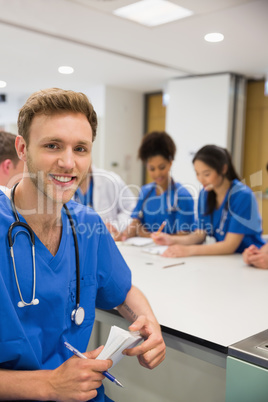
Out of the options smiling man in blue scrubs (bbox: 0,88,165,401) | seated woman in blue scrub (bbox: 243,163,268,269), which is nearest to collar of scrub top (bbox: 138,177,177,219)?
seated woman in blue scrub (bbox: 243,163,268,269)

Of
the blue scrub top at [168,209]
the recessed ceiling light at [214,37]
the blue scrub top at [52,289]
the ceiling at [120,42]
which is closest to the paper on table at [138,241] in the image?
the blue scrub top at [168,209]

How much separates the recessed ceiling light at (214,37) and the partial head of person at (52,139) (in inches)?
113

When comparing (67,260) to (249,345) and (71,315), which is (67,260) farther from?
(249,345)

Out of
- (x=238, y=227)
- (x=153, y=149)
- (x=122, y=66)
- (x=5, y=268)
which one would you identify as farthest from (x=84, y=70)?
(x=5, y=268)

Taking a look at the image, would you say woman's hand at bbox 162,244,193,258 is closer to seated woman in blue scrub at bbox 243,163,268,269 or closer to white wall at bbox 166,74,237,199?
seated woman in blue scrub at bbox 243,163,268,269

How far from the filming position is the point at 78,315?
1167 millimetres

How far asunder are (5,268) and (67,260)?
193 millimetres

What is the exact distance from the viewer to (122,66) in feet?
16.7

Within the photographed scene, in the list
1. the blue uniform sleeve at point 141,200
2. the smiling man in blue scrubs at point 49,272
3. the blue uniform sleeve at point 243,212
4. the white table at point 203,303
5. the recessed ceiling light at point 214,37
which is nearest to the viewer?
the smiling man in blue scrubs at point 49,272

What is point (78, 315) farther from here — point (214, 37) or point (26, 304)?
point (214, 37)

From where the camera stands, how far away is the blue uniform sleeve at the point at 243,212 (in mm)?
2312

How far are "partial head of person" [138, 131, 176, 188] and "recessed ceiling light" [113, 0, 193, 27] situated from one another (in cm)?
102

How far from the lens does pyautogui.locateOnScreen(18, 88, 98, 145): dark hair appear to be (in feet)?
3.51

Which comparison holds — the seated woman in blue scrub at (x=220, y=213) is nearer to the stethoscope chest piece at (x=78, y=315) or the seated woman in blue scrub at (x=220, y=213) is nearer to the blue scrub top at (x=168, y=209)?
the blue scrub top at (x=168, y=209)
